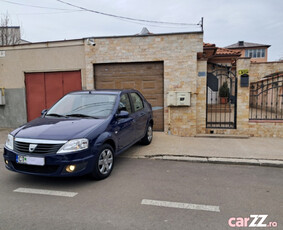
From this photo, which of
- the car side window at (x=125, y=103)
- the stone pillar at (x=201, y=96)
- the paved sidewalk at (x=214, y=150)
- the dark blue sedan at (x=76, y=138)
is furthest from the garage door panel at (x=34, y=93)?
the stone pillar at (x=201, y=96)

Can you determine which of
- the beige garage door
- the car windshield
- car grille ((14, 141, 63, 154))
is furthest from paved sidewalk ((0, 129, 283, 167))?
car grille ((14, 141, 63, 154))

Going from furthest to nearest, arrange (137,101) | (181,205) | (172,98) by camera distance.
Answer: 1. (172,98)
2. (137,101)
3. (181,205)

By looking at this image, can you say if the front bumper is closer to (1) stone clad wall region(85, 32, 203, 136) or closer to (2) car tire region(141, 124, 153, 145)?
(2) car tire region(141, 124, 153, 145)

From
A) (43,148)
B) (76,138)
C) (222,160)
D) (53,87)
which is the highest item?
(53,87)

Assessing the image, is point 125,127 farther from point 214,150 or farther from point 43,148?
point 214,150

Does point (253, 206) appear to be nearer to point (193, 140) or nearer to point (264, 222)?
point (264, 222)

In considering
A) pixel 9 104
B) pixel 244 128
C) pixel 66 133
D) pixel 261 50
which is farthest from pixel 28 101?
pixel 261 50

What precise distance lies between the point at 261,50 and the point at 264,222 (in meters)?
58.2

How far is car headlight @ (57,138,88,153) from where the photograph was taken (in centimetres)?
375

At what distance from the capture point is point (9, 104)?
9.70 metres

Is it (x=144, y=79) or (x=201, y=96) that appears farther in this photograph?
(x=144, y=79)

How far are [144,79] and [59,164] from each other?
17.9 ft

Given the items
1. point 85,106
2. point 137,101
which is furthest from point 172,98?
point 85,106

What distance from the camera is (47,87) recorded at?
9352 mm
